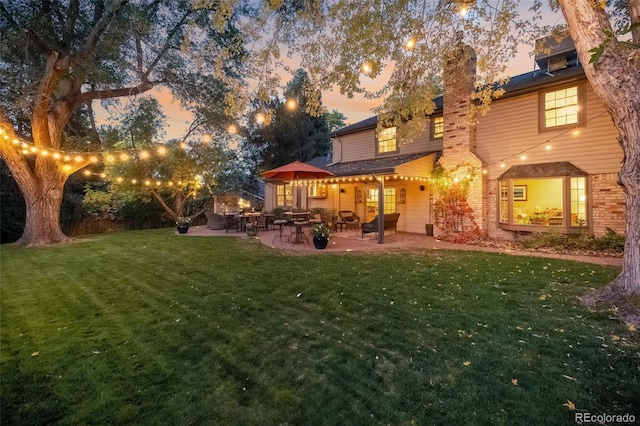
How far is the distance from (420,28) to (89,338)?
7.85 meters

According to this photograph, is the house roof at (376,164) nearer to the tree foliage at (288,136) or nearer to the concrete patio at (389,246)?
the concrete patio at (389,246)

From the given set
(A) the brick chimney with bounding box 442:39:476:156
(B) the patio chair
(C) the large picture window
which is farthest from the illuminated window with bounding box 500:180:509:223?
(B) the patio chair

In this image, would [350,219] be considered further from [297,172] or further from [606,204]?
[606,204]

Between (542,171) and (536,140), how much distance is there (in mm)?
1054

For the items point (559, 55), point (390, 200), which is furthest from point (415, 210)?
point (559, 55)

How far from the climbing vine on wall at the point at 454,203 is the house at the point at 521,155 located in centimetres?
13

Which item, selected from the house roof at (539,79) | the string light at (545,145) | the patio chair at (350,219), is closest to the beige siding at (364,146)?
the house roof at (539,79)

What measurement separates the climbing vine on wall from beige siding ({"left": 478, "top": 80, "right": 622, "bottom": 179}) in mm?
952

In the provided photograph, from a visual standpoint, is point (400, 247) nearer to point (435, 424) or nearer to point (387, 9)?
point (387, 9)

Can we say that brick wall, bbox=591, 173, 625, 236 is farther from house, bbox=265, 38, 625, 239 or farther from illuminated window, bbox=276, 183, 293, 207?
illuminated window, bbox=276, 183, 293, 207

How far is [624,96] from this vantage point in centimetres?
404

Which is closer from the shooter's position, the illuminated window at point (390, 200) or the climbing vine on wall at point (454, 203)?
the climbing vine on wall at point (454, 203)

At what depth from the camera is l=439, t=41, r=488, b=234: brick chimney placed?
1029cm

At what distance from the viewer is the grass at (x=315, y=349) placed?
2.31m
